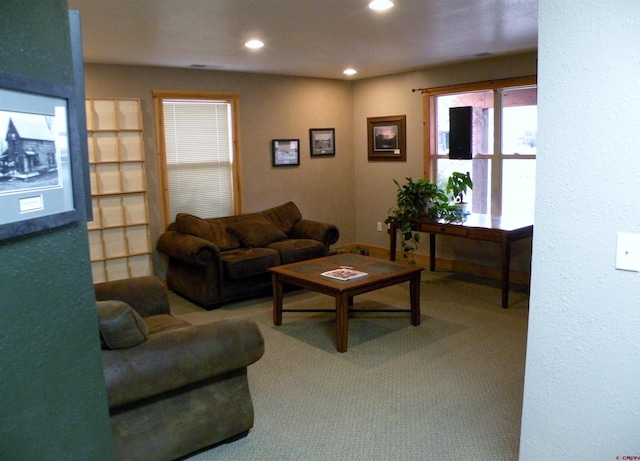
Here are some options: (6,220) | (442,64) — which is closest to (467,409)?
(6,220)

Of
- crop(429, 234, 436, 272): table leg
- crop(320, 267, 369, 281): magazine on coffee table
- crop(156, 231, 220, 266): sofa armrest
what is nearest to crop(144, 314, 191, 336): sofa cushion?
crop(320, 267, 369, 281): magazine on coffee table

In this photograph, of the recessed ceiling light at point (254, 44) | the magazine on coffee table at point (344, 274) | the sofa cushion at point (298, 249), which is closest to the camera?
the magazine on coffee table at point (344, 274)

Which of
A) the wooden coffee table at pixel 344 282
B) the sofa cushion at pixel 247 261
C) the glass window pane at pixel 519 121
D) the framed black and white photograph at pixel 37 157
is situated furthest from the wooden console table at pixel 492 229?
the framed black and white photograph at pixel 37 157

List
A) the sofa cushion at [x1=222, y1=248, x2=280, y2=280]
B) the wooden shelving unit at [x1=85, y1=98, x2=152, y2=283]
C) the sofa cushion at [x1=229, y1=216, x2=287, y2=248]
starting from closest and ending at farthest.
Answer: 1. the sofa cushion at [x1=222, y1=248, x2=280, y2=280]
2. the wooden shelving unit at [x1=85, y1=98, x2=152, y2=283]
3. the sofa cushion at [x1=229, y1=216, x2=287, y2=248]

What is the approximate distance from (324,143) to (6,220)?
20.4ft

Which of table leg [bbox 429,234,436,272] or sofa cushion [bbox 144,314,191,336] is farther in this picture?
table leg [bbox 429,234,436,272]

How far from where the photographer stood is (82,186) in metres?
1.32

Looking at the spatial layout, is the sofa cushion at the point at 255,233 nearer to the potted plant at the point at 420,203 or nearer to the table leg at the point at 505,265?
the potted plant at the point at 420,203

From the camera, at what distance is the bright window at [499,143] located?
563 centimetres

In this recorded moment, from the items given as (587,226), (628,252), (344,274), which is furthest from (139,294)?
(628,252)

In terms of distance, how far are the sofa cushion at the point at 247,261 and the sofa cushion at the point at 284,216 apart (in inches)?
30.8

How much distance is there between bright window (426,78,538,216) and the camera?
5629 mm

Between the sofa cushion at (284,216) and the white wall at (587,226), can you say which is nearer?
the white wall at (587,226)

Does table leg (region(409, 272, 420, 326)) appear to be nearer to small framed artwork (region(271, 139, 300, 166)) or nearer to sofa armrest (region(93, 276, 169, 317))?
sofa armrest (region(93, 276, 169, 317))
